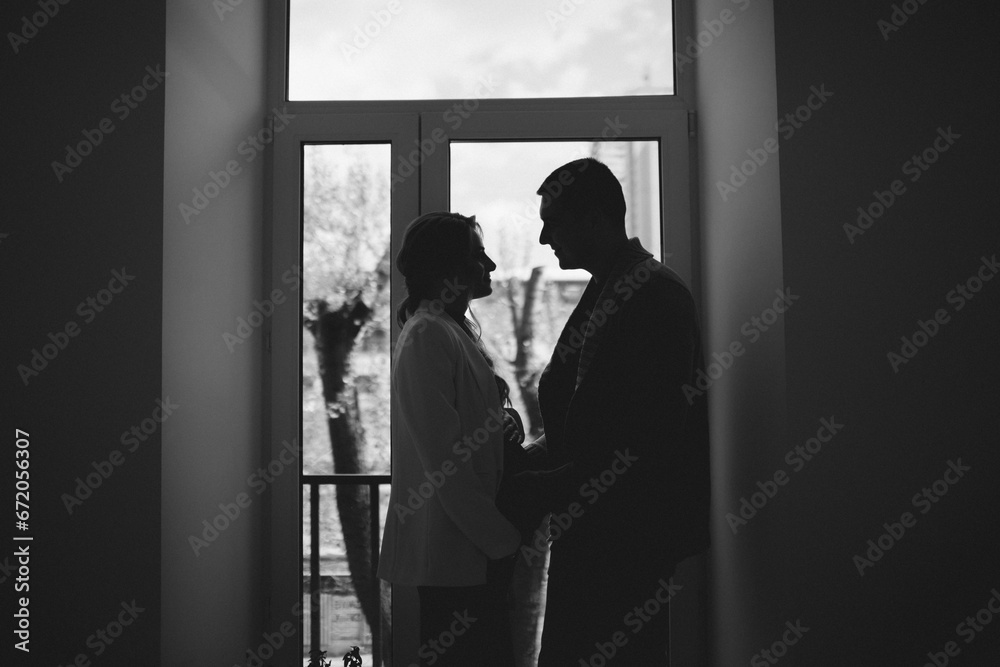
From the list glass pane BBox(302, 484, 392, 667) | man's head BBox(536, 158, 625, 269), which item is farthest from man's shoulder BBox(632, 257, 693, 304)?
glass pane BBox(302, 484, 392, 667)

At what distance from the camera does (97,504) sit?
1.62 m

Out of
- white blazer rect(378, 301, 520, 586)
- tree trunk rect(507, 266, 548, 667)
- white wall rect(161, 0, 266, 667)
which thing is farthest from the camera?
tree trunk rect(507, 266, 548, 667)

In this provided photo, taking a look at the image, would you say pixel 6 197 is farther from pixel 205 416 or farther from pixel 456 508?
pixel 456 508

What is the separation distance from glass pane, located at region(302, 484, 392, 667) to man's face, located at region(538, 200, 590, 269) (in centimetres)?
100

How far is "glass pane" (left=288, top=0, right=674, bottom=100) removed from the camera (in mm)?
2287

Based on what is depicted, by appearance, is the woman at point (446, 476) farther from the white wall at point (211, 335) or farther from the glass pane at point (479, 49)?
the glass pane at point (479, 49)

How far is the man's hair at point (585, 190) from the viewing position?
1.60m

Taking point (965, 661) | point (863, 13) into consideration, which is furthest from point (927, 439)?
point (863, 13)

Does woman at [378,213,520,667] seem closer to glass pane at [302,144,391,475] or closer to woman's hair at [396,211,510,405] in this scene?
woman's hair at [396,211,510,405]

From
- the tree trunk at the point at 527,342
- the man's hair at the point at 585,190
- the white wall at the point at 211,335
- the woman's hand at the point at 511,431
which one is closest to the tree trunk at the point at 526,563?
the tree trunk at the point at 527,342

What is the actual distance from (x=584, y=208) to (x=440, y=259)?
0.35 metres

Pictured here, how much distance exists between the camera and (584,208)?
63.3 inches

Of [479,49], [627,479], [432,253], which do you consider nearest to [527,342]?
[432,253]

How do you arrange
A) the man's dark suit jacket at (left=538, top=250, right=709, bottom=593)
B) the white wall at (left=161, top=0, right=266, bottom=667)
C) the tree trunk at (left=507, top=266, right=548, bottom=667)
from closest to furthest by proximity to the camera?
the man's dark suit jacket at (left=538, top=250, right=709, bottom=593)
the white wall at (left=161, top=0, right=266, bottom=667)
the tree trunk at (left=507, top=266, right=548, bottom=667)
